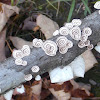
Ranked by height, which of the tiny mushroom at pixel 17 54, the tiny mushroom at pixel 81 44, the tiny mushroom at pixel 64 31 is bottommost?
the tiny mushroom at pixel 17 54

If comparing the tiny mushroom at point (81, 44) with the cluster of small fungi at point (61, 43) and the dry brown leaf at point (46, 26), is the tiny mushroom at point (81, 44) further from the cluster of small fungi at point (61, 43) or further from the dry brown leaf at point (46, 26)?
the dry brown leaf at point (46, 26)

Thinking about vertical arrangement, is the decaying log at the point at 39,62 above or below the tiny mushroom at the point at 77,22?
below

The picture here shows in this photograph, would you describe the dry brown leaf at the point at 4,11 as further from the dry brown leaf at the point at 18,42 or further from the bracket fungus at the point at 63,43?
the bracket fungus at the point at 63,43

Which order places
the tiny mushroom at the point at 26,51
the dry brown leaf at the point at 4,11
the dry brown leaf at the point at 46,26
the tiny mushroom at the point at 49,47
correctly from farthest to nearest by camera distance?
1. the dry brown leaf at the point at 46,26
2. the dry brown leaf at the point at 4,11
3. the tiny mushroom at the point at 26,51
4. the tiny mushroom at the point at 49,47

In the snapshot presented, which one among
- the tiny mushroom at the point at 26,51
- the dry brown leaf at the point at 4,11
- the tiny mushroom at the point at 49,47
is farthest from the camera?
the dry brown leaf at the point at 4,11

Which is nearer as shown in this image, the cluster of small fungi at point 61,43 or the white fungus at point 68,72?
the cluster of small fungi at point 61,43

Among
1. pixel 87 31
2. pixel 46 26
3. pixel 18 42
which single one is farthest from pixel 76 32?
pixel 18 42

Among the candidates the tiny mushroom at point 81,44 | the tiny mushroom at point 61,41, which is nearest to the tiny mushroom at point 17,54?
the tiny mushroom at point 61,41

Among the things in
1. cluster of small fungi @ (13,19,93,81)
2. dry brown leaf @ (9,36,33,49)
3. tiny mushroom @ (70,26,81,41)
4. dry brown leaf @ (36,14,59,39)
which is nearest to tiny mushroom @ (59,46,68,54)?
cluster of small fungi @ (13,19,93,81)

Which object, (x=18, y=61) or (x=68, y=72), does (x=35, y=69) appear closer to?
(x=18, y=61)
